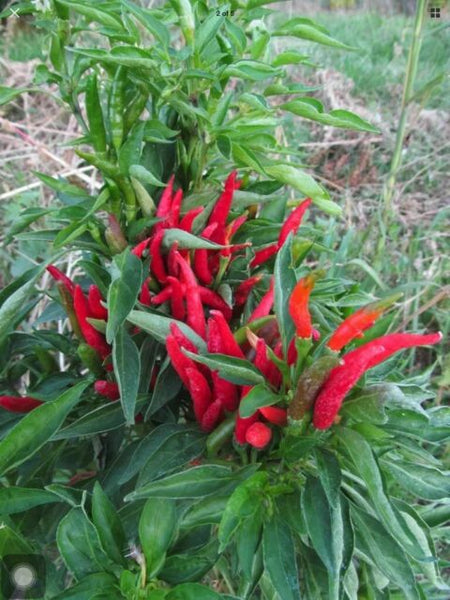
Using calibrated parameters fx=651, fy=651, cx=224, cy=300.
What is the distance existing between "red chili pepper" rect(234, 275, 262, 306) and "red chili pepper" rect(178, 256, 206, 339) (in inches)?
3.6

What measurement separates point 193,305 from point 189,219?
12 centimetres

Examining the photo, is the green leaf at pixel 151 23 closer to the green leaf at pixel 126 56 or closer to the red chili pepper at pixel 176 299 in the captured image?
the green leaf at pixel 126 56

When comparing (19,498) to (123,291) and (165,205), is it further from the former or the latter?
(165,205)

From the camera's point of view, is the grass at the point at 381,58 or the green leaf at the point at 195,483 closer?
the green leaf at the point at 195,483

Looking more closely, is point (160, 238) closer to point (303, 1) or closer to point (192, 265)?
point (192, 265)

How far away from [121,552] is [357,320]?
1.18ft

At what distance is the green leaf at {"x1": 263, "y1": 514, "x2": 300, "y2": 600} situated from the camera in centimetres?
65

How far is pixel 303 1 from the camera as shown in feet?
15.1

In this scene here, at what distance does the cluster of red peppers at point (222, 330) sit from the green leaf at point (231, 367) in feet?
0.06

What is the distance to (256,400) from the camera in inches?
25.5

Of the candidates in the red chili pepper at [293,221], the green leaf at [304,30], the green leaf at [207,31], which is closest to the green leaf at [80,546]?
the red chili pepper at [293,221]

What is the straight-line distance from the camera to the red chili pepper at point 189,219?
2.76ft

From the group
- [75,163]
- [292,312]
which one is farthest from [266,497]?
[75,163]

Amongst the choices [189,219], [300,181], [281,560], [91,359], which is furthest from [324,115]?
[281,560]
